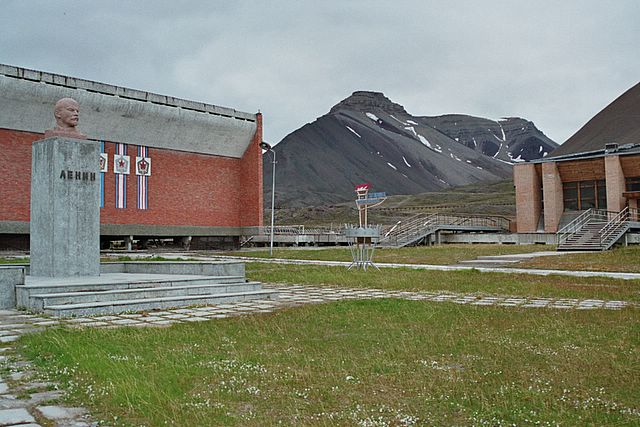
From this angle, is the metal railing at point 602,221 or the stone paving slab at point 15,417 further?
the metal railing at point 602,221

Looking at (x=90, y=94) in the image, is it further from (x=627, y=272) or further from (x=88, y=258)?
(x=627, y=272)

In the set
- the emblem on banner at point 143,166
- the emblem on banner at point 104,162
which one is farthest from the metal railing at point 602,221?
the emblem on banner at point 104,162

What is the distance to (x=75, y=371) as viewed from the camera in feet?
18.5

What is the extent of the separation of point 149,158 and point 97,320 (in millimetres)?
31763

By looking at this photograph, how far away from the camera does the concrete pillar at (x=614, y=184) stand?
37.3m

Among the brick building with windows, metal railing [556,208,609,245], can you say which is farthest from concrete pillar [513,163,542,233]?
metal railing [556,208,609,245]

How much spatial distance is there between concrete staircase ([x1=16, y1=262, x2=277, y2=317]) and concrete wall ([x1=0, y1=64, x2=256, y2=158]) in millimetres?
23511

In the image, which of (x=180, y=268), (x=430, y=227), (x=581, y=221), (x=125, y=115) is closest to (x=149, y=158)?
(x=125, y=115)

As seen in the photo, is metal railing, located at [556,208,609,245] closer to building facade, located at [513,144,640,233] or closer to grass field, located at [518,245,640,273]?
building facade, located at [513,144,640,233]

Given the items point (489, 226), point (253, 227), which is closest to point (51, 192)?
point (253, 227)

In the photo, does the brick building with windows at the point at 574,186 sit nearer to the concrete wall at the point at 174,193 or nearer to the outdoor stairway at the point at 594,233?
the outdoor stairway at the point at 594,233

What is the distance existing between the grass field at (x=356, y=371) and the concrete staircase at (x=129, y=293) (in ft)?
7.30

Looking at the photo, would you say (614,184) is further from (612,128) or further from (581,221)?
(612,128)

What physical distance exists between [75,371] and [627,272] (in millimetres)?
17686
